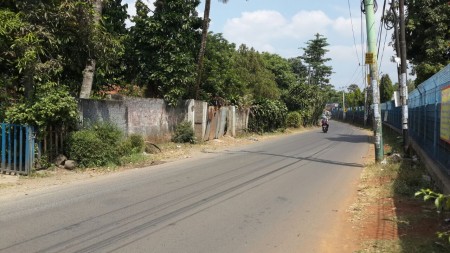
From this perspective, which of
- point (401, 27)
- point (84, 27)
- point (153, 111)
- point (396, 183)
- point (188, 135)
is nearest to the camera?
point (396, 183)

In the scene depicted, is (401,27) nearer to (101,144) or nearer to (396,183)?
(396,183)

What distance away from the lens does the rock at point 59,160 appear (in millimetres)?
12430

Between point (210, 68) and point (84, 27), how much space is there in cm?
1267

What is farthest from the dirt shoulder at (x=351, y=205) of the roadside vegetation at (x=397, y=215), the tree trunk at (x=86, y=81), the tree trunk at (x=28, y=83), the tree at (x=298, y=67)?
the tree at (x=298, y=67)

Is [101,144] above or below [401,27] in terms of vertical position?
below

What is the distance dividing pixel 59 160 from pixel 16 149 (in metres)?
1.31

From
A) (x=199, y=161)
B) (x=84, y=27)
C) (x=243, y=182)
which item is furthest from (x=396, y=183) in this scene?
(x=84, y=27)

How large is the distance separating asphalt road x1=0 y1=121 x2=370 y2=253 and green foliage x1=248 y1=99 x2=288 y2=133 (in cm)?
1795

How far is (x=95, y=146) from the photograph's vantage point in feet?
42.1

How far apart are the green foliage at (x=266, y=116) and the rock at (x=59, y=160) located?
1883 centimetres

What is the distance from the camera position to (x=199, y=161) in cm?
1519

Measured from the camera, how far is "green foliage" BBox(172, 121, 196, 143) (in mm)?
20938

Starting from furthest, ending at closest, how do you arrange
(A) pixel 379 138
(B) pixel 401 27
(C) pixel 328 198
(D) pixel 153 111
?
(D) pixel 153 111
(B) pixel 401 27
(A) pixel 379 138
(C) pixel 328 198

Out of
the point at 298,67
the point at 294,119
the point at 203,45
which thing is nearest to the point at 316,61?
the point at 298,67
